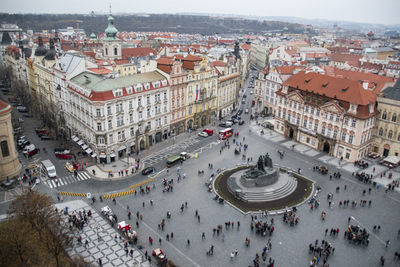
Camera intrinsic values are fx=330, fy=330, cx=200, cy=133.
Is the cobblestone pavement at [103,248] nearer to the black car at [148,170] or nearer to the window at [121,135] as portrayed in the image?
the black car at [148,170]

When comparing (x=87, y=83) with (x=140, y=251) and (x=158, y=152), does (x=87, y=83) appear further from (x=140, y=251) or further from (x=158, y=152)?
(x=140, y=251)

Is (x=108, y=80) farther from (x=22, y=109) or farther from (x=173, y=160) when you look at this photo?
(x=22, y=109)

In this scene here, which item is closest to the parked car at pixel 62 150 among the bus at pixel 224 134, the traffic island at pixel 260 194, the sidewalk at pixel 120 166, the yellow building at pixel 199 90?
the sidewalk at pixel 120 166

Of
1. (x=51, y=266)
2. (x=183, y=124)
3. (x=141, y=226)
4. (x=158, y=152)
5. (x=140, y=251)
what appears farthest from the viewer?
(x=183, y=124)

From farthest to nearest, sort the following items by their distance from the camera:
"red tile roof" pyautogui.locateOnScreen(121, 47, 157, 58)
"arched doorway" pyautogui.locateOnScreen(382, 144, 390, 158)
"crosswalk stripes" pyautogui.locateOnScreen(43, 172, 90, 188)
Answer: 1. "red tile roof" pyautogui.locateOnScreen(121, 47, 157, 58)
2. "arched doorway" pyautogui.locateOnScreen(382, 144, 390, 158)
3. "crosswalk stripes" pyautogui.locateOnScreen(43, 172, 90, 188)

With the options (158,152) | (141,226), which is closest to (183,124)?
(158,152)

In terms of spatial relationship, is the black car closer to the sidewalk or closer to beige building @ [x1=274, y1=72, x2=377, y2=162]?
the sidewalk

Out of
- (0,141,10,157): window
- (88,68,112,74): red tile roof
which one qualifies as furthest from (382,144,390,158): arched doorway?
(0,141,10,157): window
